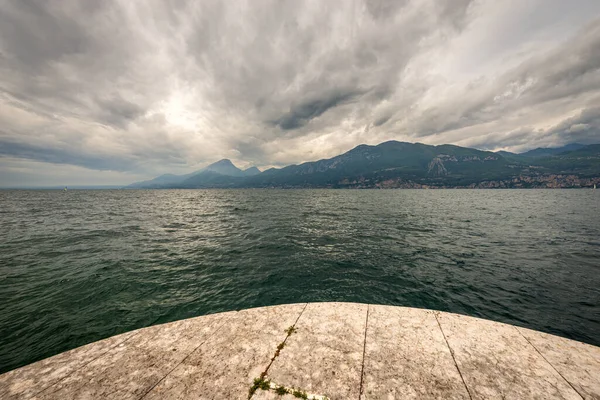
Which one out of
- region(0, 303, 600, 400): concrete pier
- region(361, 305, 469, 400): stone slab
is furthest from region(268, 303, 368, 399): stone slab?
region(361, 305, 469, 400): stone slab

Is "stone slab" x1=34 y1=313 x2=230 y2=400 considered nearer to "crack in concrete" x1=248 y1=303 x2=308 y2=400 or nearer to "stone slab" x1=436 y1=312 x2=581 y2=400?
"crack in concrete" x1=248 y1=303 x2=308 y2=400

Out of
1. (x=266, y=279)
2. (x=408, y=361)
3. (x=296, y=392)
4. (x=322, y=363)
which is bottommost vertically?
(x=266, y=279)

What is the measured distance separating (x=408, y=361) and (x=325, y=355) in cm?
202

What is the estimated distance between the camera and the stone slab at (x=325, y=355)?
473cm

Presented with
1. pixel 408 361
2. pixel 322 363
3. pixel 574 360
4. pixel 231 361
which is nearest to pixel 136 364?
pixel 231 361

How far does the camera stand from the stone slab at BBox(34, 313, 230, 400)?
470cm

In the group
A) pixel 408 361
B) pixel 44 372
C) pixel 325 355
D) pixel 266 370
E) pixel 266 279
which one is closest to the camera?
pixel 266 370

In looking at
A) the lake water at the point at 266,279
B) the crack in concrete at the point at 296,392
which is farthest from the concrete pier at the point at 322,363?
the lake water at the point at 266,279

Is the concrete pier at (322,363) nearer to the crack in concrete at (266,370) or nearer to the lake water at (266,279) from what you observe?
the crack in concrete at (266,370)

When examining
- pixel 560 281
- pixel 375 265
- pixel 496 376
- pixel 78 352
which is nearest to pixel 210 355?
pixel 78 352

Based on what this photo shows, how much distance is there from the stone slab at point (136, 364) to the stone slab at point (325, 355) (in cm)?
264

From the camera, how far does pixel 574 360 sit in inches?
215

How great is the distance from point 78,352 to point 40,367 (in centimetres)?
68

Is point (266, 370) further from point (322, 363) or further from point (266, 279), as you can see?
point (266, 279)
